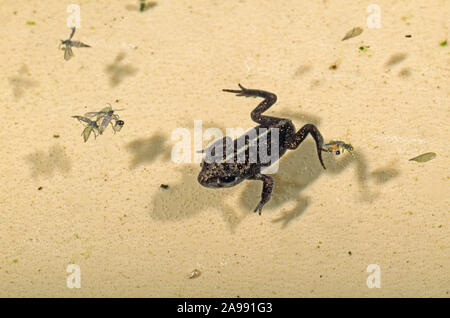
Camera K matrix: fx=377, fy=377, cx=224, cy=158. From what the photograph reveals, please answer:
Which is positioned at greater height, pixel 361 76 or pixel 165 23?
pixel 165 23

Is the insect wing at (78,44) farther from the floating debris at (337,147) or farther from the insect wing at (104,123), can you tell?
the floating debris at (337,147)

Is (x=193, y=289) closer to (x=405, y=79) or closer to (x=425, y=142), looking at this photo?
(x=425, y=142)

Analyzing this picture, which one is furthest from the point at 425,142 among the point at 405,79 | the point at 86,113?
the point at 86,113

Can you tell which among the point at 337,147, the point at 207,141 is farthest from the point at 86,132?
the point at 337,147

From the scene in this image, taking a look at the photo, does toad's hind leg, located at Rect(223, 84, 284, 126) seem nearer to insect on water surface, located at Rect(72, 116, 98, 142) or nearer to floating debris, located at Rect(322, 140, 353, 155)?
floating debris, located at Rect(322, 140, 353, 155)

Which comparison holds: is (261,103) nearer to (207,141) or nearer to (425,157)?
(207,141)

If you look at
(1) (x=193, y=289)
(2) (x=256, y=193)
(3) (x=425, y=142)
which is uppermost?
(3) (x=425, y=142)
